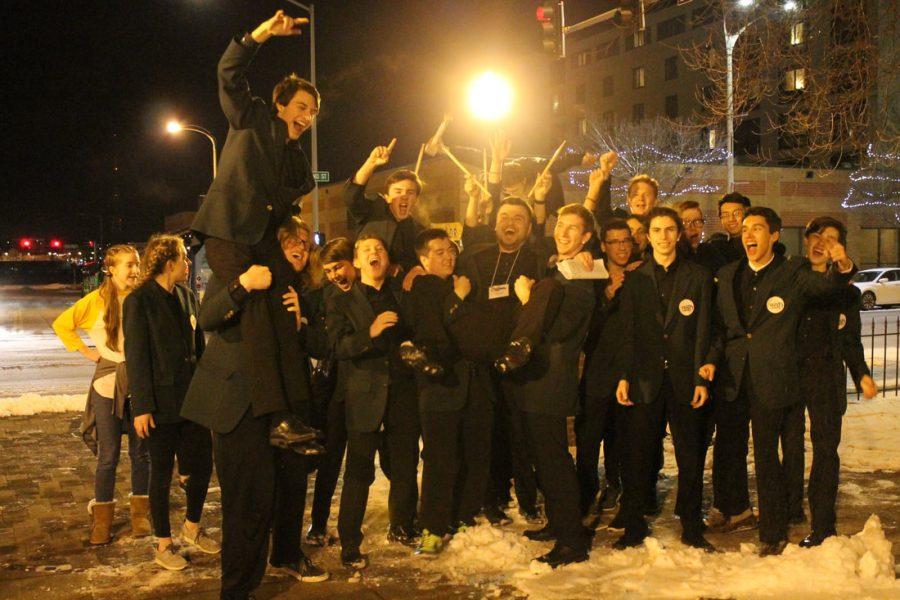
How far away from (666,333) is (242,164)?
2995 mm

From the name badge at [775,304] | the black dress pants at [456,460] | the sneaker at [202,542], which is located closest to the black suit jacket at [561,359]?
the black dress pants at [456,460]

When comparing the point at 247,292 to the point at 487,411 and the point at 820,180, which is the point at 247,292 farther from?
the point at 820,180

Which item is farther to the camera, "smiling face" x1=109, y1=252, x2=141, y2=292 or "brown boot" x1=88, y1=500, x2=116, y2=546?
"smiling face" x1=109, y1=252, x2=141, y2=292

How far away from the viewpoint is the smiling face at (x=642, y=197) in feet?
22.8

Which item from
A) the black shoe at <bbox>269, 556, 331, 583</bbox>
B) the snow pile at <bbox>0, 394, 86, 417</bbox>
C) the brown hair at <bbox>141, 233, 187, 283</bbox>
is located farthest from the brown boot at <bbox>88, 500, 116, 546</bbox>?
the snow pile at <bbox>0, 394, 86, 417</bbox>

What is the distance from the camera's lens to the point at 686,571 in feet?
16.7

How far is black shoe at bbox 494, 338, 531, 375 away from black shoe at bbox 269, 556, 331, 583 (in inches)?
61.7

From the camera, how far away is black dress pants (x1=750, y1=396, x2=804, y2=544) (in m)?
5.58

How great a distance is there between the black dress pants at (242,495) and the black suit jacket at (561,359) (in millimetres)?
1687

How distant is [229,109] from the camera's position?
13.6 feet

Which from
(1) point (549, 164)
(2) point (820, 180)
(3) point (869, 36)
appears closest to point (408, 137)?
(2) point (820, 180)

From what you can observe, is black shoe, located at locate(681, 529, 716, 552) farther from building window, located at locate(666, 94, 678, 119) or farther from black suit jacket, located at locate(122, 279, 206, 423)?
building window, located at locate(666, 94, 678, 119)

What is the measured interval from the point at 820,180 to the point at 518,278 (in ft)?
134

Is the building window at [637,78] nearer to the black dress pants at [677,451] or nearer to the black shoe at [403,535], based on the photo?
the black dress pants at [677,451]
